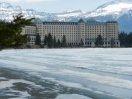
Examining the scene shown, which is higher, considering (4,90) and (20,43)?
(20,43)

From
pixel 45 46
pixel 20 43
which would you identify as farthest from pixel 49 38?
pixel 20 43

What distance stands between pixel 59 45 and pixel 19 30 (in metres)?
157

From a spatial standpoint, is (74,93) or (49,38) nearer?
(74,93)

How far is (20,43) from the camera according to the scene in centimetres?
2191

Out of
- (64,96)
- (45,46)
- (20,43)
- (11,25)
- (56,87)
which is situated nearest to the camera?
(64,96)

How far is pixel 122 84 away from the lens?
19344mm

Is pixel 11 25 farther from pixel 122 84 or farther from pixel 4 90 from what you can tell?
pixel 122 84

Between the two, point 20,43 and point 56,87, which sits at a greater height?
point 20,43

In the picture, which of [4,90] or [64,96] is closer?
[64,96]

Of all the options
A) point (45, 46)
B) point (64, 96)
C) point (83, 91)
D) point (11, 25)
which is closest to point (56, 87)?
point (83, 91)

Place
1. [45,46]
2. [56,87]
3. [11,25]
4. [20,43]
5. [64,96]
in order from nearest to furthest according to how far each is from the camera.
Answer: [64,96] → [56,87] → [11,25] → [20,43] → [45,46]

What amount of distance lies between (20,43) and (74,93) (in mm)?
7287

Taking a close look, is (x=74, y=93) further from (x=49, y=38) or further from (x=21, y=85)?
(x=49, y=38)

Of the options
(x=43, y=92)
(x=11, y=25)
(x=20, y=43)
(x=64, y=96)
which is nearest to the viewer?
(x=64, y=96)
